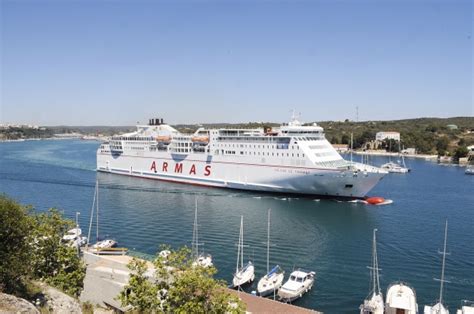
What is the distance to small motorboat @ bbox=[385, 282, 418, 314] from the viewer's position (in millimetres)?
16359

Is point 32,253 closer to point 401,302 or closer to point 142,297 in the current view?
point 142,297

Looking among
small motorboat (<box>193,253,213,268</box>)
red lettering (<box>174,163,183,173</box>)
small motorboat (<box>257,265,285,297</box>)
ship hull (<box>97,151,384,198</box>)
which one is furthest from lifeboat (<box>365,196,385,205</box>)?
red lettering (<box>174,163,183,173</box>)

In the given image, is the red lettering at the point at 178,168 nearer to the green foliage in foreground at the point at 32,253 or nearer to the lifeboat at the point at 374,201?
the lifeboat at the point at 374,201

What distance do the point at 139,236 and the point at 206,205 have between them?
10.4 m

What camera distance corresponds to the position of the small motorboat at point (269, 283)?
1878 centimetres

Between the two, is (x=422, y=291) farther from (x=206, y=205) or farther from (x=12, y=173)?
(x=12, y=173)

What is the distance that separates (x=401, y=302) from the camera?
16562 millimetres

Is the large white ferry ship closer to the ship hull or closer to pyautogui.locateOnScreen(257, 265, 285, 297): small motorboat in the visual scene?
the ship hull

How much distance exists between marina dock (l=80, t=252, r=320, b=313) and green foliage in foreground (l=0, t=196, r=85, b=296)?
66.3 inches

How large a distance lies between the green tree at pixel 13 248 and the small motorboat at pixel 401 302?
41.2 feet

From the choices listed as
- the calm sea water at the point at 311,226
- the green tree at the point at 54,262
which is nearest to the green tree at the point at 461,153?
the calm sea water at the point at 311,226

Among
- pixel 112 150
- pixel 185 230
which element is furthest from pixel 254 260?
pixel 112 150

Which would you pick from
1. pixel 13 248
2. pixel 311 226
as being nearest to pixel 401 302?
pixel 13 248

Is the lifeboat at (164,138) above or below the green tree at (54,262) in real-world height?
above
